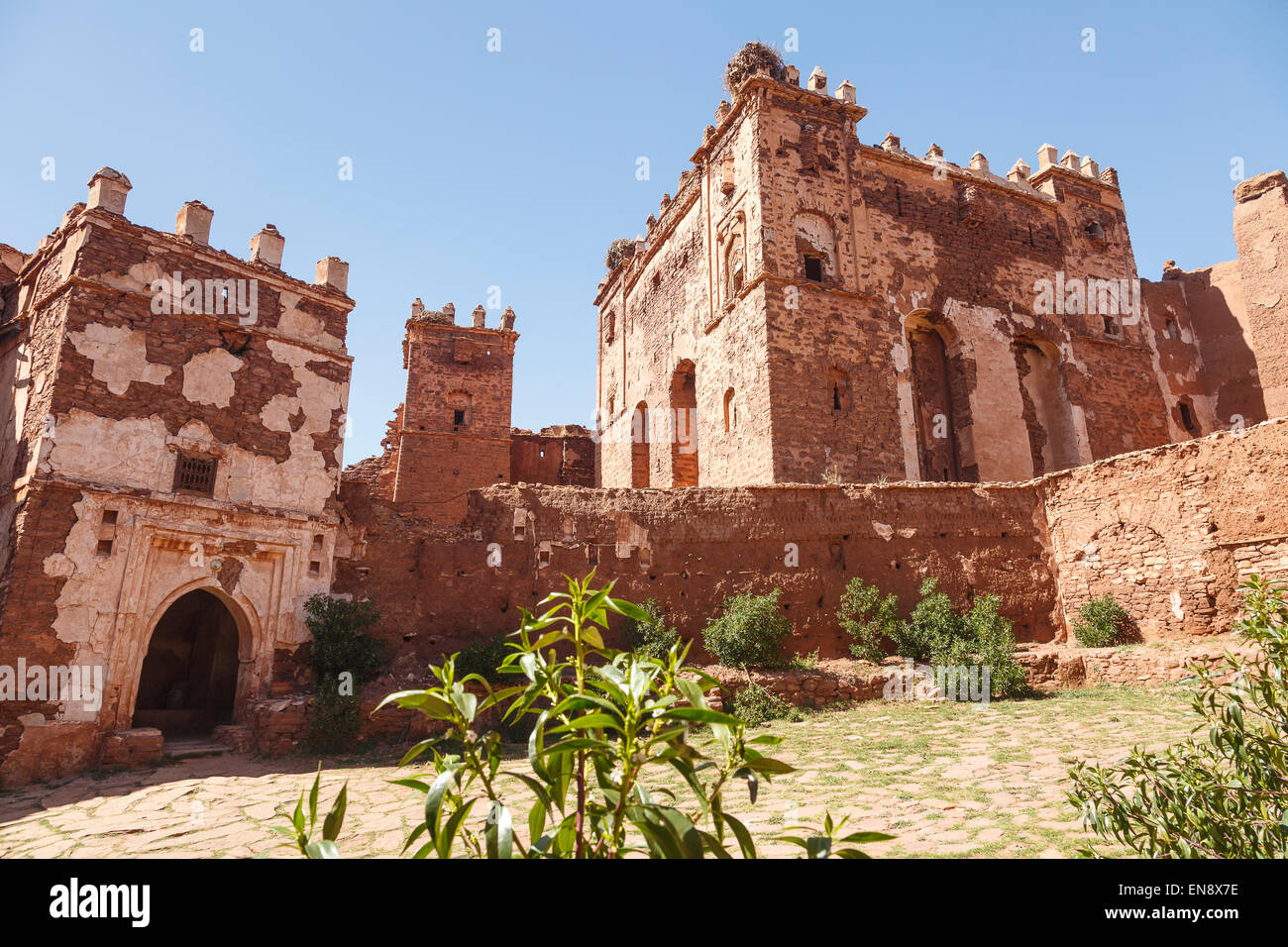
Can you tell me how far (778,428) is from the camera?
1833 centimetres

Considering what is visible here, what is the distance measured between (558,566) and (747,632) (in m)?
3.40

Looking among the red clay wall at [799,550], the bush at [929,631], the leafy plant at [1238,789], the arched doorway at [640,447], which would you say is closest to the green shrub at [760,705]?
the red clay wall at [799,550]

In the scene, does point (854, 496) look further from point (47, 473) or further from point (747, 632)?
point (47, 473)

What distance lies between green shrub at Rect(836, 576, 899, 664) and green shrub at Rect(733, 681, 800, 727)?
218 cm

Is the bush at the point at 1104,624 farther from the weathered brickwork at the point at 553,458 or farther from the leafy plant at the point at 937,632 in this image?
the weathered brickwork at the point at 553,458

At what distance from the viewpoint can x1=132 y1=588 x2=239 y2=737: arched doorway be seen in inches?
559

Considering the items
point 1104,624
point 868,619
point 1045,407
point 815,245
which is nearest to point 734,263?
point 815,245

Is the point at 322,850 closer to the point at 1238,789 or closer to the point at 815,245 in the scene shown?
the point at 1238,789

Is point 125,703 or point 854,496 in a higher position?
point 854,496

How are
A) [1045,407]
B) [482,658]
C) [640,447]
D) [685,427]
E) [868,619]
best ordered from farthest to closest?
[640,447]
[685,427]
[1045,407]
[868,619]
[482,658]

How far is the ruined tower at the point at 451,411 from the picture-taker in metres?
27.0

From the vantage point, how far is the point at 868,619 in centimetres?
1260

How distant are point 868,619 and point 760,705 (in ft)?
10.1
